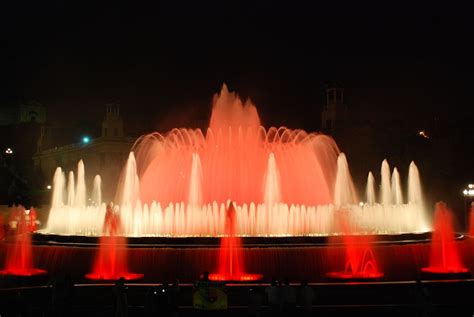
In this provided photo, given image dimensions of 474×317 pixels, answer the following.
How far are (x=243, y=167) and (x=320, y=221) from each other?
6.72 metres

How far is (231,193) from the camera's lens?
28531 millimetres

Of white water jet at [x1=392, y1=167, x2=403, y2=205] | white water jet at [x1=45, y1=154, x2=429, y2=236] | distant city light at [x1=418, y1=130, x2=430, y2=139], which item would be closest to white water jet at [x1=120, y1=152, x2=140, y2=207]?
white water jet at [x1=45, y1=154, x2=429, y2=236]

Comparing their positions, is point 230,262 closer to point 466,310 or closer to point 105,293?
point 105,293

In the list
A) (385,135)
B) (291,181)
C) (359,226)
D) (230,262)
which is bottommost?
(230,262)

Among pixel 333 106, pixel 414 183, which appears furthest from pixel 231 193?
pixel 333 106

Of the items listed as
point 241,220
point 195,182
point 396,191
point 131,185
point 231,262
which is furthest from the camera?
point 396,191

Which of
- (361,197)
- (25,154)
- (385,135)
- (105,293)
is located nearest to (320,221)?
(105,293)

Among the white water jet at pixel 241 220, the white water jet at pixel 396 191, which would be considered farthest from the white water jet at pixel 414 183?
the white water jet at pixel 241 220

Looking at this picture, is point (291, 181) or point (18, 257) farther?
point (291, 181)

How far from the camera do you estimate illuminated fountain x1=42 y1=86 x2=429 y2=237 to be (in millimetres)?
22781

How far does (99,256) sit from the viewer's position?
59.7 ft

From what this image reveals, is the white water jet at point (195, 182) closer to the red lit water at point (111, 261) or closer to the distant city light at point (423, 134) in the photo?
the red lit water at point (111, 261)

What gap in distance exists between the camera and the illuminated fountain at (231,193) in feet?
74.7

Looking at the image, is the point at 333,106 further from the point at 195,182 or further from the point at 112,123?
the point at 195,182
